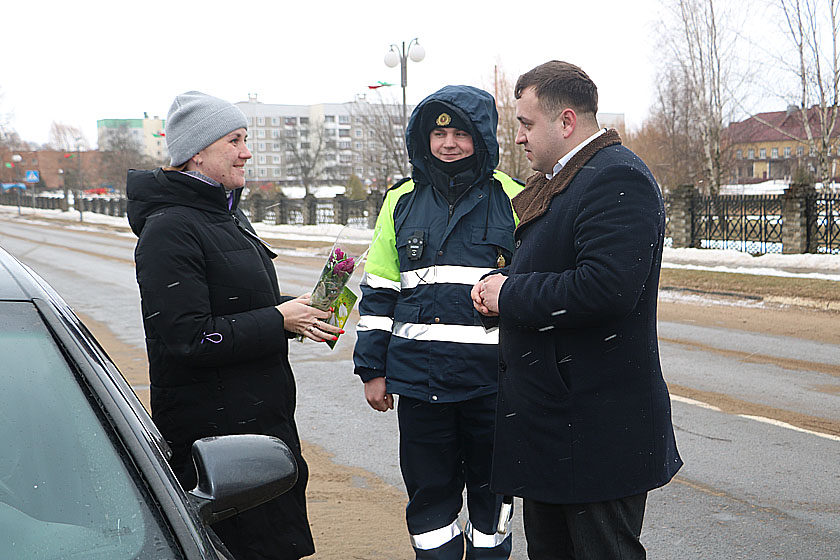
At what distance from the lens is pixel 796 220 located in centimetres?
1978

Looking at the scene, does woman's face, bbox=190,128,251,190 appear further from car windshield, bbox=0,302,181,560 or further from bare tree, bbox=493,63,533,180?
bare tree, bbox=493,63,533,180

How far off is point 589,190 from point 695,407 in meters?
4.67

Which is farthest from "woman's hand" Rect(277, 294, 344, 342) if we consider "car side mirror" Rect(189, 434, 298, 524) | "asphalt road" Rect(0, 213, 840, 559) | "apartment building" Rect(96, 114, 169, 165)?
"apartment building" Rect(96, 114, 169, 165)

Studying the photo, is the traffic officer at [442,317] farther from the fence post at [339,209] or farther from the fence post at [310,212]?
the fence post at [310,212]

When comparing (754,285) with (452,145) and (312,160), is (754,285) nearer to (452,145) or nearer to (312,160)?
(452,145)

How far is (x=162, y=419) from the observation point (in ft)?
9.71

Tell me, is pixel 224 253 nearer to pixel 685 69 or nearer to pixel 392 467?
pixel 392 467

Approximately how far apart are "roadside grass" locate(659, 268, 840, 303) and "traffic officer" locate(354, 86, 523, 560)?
1086 cm

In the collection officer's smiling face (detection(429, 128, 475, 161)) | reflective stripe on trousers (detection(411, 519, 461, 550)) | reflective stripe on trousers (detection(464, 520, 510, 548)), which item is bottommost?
reflective stripe on trousers (detection(464, 520, 510, 548))

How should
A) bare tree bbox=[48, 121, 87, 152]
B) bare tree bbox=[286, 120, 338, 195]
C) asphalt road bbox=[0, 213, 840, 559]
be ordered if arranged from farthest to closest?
1. bare tree bbox=[48, 121, 87, 152]
2. bare tree bbox=[286, 120, 338, 195]
3. asphalt road bbox=[0, 213, 840, 559]

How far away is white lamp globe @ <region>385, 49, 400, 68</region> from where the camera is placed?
22078 millimetres

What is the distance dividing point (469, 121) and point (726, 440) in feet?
11.6

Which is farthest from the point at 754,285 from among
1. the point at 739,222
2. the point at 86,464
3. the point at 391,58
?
the point at 86,464

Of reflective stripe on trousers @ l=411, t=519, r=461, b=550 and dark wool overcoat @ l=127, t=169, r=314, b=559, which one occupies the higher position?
dark wool overcoat @ l=127, t=169, r=314, b=559
